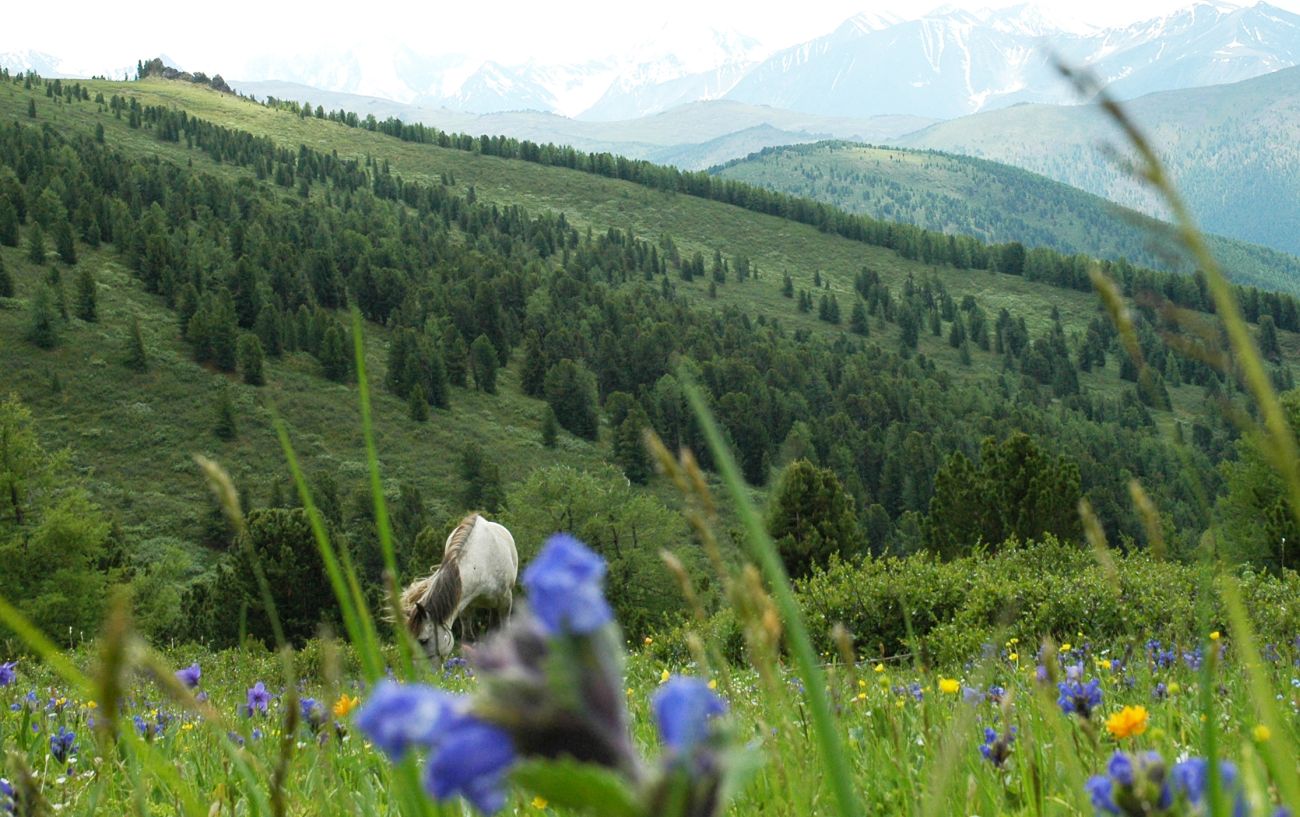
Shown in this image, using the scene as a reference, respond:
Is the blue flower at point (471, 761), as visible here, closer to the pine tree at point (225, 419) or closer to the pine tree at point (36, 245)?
the pine tree at point (225, 419)

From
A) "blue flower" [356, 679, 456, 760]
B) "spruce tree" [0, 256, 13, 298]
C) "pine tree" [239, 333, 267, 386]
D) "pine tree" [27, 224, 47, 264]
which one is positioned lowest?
"pine tree" [239, 333, 267, 386]

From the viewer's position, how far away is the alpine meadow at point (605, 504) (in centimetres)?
96

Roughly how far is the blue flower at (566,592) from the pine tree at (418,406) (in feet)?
331

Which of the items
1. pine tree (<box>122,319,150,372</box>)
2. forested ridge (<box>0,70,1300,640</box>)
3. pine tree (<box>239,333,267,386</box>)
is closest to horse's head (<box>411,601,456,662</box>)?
forested ridge (<box>0,70,1300,640</box>)

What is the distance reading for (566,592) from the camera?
69cm

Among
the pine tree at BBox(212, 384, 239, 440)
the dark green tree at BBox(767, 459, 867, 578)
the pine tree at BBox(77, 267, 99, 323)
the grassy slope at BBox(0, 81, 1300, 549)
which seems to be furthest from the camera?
the pine tree at BBox(77, 267, 99, 323)

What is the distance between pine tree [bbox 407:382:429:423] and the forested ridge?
31 centimetres

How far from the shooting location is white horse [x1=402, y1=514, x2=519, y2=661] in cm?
1769

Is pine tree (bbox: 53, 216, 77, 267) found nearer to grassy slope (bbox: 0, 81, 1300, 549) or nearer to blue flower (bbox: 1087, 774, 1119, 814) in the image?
grassy slope (bbox: 0, 81, 1300, 549)

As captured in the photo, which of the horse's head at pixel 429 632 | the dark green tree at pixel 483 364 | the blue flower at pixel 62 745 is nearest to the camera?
the blue flower at pixel 62 745

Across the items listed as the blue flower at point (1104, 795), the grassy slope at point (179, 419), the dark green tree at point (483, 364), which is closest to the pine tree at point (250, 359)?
the grassy slope at point (179, 419)

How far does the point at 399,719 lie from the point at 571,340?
4933 inches

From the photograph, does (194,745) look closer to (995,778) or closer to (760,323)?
(995,778)

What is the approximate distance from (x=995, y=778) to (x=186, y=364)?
A: 102m
